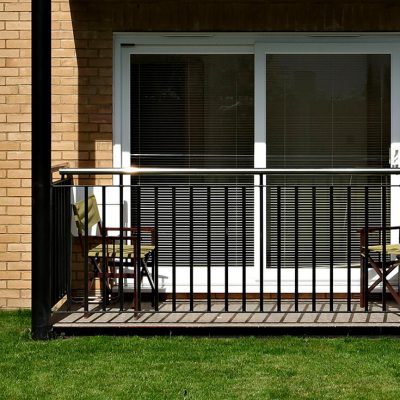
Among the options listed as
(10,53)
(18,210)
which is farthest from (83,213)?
(10,53)

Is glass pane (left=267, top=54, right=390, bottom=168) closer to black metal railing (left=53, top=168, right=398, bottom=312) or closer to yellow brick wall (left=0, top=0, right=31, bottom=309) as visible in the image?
black metal railing (left=53, top=168, right=398, bottom=312)

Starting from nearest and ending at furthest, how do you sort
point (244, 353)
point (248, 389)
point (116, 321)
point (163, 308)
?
point (248, 389), point (244, 353), point (116, 321), point (163, 308)

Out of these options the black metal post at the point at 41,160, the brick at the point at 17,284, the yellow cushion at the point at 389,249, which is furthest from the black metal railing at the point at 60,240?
the yellow cushion at the point at 389,249

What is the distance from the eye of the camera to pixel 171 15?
7812 millimetres

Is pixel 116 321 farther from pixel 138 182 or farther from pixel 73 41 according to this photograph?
pixel 73 41

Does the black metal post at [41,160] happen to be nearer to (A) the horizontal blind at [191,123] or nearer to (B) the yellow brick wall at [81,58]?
(B) the yellow brick wall at [81,58]

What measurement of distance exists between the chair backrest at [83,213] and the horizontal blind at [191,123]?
1.55 ft

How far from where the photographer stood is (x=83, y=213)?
7238mm

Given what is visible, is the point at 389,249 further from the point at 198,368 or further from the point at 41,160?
the point at 41,160

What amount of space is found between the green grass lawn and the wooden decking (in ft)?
0.35

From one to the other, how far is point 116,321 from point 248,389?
172 cm

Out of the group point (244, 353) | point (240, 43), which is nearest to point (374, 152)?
point (240, 43)

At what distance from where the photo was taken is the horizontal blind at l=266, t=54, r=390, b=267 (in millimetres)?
7902

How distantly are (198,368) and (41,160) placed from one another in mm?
1831
